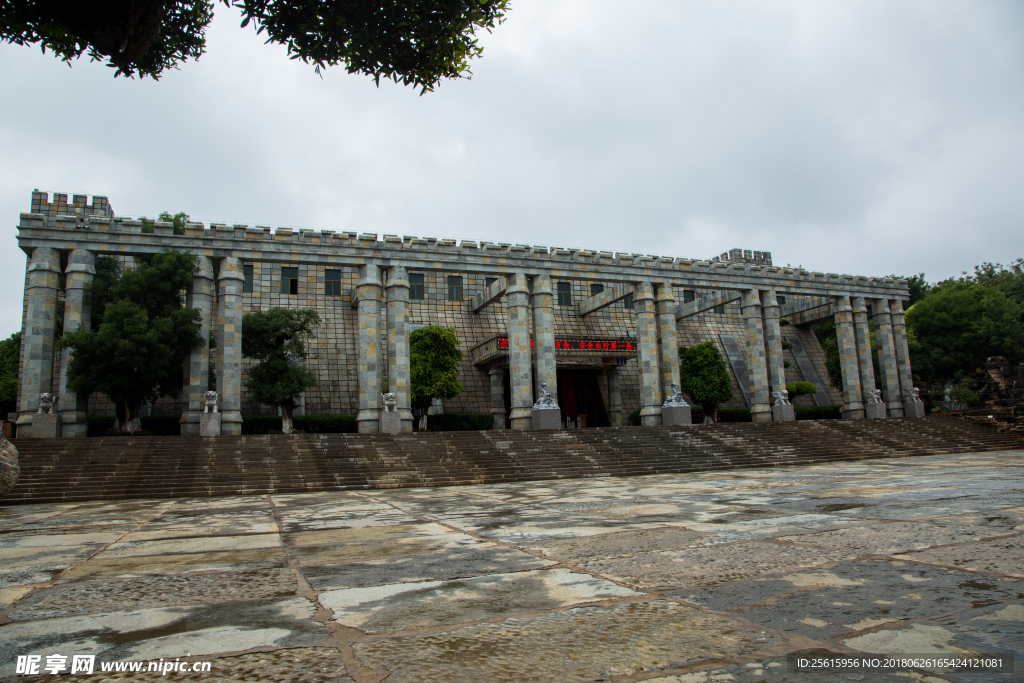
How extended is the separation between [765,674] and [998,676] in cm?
95

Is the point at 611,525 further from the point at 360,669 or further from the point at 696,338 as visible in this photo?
the point at 696,338

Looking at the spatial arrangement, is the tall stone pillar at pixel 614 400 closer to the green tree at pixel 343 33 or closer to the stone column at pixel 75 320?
the stone column at pixel 75 320

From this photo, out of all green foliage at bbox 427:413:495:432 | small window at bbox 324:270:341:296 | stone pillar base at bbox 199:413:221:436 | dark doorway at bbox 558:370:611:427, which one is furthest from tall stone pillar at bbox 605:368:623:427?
stone pillar base at bbox 199:413:221:436

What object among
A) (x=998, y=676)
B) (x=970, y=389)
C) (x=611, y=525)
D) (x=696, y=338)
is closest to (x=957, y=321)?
(x=970, y=389)

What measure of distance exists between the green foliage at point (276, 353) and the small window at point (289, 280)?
7.63m

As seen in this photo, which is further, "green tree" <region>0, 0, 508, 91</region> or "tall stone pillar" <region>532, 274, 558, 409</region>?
"tall stone pillar" <region>532, 274, 558, 409</region>

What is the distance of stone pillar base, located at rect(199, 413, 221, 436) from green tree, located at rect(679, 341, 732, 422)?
27410 millimetres

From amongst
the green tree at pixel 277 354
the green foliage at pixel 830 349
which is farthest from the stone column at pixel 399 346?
the green foliage at pixel 830 349

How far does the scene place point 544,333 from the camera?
112 ft

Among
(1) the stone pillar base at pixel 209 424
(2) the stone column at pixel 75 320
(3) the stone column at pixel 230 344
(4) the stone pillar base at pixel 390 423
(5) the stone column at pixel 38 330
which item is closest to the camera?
(5) the stone column at pixel 38 330

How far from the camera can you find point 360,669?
113 inches

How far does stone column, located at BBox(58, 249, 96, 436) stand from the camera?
26.8m

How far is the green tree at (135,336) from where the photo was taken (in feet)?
83.4

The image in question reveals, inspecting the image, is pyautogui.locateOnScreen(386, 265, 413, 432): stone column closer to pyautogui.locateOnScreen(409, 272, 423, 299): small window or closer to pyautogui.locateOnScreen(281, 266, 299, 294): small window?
pyautogui.locateOnScreen(409, 272, 423, 299): small window
